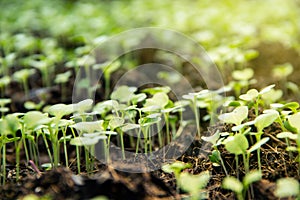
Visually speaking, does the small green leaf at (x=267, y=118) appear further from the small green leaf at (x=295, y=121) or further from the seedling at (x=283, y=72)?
the seedling at (x=283, y=72)

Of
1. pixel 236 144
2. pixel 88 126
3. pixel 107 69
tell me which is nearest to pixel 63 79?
pixel 107 69

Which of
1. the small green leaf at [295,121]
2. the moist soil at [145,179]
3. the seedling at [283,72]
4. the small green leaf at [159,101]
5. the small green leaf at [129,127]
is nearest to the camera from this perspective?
the moist soil at [145,179]

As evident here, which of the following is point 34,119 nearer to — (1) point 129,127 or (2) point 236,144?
(1) point 129,127

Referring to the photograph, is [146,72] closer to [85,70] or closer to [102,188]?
[85,70]

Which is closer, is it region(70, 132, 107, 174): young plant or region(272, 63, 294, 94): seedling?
region(70, 132, 107, 174): young plant

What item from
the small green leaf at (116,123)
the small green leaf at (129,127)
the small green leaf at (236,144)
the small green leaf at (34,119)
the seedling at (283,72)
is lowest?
the small green leaf at (236,144)

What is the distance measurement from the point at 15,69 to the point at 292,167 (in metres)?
1.98

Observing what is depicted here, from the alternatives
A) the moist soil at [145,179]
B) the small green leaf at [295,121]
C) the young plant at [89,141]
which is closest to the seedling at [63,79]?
the moist soil at [145,179]

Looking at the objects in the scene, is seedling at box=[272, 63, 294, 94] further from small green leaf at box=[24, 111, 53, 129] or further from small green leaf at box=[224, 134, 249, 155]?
small green leaf at box=[24, 111, 53, 129]

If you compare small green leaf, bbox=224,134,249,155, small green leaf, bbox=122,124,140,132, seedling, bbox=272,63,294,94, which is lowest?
small green leaf, bbox=224,134,249,155

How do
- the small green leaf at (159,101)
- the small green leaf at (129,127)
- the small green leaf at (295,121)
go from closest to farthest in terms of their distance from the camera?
the small green leaf at (295,121)
the small green leaf at (129,127)
the small green leaf at (159,101)

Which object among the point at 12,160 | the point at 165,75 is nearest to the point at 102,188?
the point at 12,160

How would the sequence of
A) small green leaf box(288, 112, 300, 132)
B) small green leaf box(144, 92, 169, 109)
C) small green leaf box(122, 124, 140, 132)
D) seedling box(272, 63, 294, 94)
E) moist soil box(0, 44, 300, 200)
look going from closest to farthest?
moist soil box(0, 44, 300, 200) < small green leaf box(288, 112, 300, 132) < small green leaf box(122, 124, 140, 132) < small green leaf box(144, 92, 169, 109) < seedling box(272, 63, 294, 94)

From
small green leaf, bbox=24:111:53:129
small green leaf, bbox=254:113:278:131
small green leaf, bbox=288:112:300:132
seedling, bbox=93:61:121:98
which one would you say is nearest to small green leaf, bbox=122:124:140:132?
small green leaf, bbox=24:111:53:129
